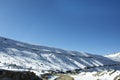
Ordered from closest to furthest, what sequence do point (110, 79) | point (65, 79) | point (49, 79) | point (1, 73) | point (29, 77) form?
point (1, 73) → point (29, 77) → point (49, 79) → point (65, 79) → point (110, 79)

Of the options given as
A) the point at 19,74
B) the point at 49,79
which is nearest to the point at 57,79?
the point at 49,79

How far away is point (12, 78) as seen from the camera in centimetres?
2123

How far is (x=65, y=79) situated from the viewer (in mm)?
32656

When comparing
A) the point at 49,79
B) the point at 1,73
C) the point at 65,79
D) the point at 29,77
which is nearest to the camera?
the point at 1,73

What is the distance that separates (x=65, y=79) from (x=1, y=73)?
13.3 meters

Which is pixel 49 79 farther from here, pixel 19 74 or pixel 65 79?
pixel 19 74

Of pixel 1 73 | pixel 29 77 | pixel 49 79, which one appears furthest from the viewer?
pixel 49 79

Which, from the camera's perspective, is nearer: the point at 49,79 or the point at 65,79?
the point at 49,79

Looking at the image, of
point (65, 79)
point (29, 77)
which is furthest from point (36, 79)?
point (65, 79)

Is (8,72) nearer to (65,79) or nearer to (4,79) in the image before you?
(4,79)

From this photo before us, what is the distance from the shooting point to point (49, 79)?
30516mm

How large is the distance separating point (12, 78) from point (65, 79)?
41.3ft

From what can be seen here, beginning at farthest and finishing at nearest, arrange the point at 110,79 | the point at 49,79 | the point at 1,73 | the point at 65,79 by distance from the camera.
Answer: the point at 110,79
the point at 65,79
the point at 49,79
the point at 1,73

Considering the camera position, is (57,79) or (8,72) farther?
(57,79)
